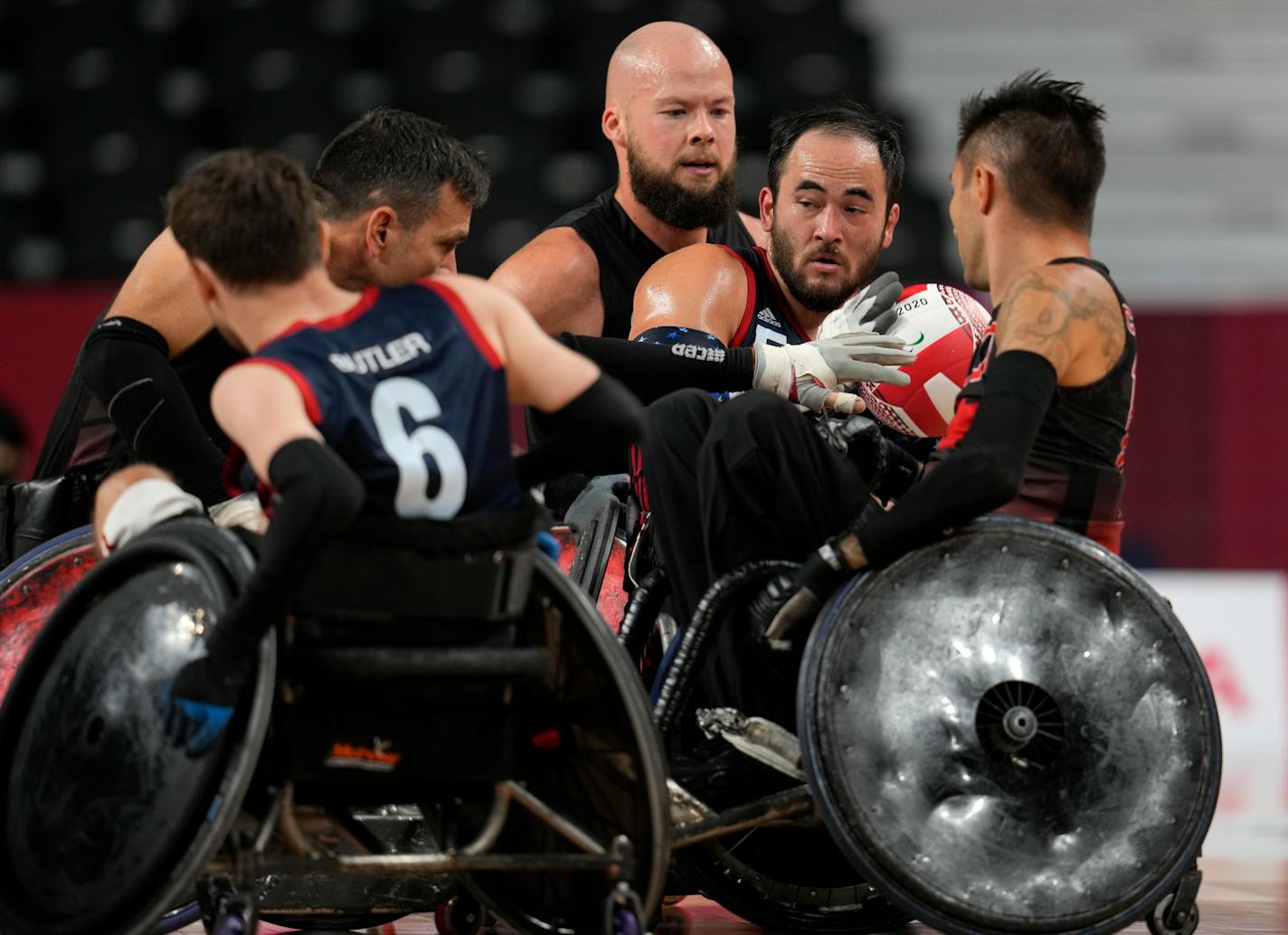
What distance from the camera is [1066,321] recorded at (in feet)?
10.3

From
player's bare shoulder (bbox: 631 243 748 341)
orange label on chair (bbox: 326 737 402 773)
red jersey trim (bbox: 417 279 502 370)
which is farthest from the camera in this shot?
player's bare shoulder (bbox: 631 243 748 341)

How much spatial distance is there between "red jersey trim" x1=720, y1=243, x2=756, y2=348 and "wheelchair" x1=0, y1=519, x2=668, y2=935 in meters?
1.60

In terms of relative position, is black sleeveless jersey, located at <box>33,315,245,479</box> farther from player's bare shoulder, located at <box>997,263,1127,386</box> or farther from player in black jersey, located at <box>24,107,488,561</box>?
player's bare shoulder, located at <box>997,263,1127,386</box>

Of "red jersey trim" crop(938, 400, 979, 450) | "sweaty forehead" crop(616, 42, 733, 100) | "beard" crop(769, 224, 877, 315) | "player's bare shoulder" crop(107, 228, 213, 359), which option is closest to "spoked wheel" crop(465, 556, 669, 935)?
"red jersey trim" crop(938, 400, 979, 450)

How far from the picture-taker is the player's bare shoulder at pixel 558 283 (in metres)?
5.01

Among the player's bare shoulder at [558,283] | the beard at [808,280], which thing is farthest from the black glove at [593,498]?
the player's bare shoulder at [558,283]

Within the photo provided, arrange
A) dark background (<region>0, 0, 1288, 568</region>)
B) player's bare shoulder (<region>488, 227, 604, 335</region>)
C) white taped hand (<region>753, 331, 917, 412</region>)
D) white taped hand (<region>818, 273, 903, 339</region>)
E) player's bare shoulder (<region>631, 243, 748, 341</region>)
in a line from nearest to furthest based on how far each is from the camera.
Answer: white taped hand (<region>753, 331, 917, 412</region>)
white taped hand (<region>818, 273, 903, 339</region>)
player's bare shoulder (<region>631, 243, 748, 341</region>)
player's bare shoulder (<region>488, 227, 604, 335</region>)
dark background (<region>0, 0, 1288, 568</region>)

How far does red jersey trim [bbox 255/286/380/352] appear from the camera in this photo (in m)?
2.70

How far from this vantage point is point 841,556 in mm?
3012

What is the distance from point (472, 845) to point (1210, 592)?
620 cm

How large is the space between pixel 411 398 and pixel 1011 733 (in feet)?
3.68

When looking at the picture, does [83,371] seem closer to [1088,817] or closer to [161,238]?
[161,238]

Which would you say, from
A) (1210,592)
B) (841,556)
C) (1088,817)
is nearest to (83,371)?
(841,556)

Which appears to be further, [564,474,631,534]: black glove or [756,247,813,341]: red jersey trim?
[756,247,813,341]: red jersey trim
